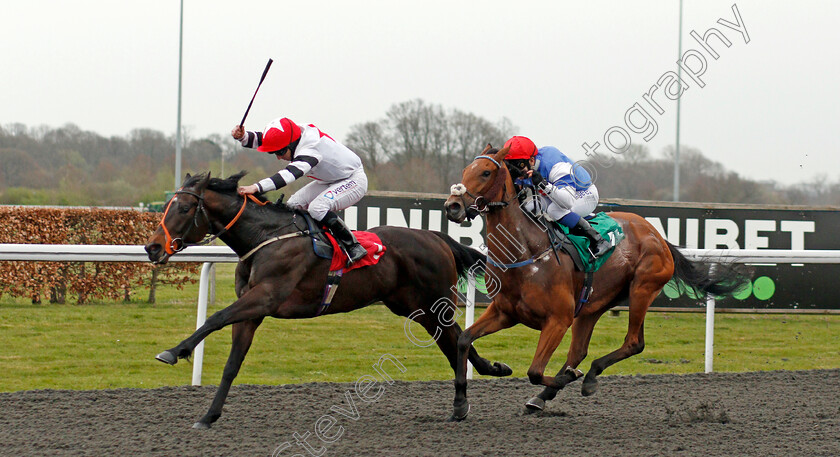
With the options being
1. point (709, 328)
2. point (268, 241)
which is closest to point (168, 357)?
point (268, 241)

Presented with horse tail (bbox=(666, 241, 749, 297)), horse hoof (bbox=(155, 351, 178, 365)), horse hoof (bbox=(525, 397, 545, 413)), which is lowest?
horse hoof (bbox=(525, 397, 545, 413))

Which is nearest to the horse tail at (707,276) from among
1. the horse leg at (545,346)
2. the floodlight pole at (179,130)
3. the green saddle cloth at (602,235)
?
the green saddle cloth at (602,235)

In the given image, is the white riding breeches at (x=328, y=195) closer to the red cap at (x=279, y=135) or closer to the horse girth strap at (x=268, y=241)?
the horse girth strap at (x=268, y=241)

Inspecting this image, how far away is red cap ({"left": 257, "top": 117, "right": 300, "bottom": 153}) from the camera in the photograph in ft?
14.6

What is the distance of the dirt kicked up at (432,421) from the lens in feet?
12.1

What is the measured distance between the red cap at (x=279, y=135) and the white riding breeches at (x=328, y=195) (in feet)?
1.15

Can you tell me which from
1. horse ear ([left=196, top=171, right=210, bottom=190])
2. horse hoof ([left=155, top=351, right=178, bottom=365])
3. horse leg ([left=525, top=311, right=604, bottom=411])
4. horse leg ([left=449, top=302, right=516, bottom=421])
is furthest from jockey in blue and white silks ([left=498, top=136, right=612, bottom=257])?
horse hoof ([left=155, top=351, right=178, bottom=365])

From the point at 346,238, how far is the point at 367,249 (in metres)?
0.16

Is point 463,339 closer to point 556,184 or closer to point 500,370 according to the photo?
point 500,370

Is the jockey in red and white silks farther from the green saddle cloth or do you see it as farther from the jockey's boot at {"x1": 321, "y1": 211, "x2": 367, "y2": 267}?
the green saddle cloth

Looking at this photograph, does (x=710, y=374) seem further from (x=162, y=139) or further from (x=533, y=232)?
(x=162, y=139)

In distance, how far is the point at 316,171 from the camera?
4.68 m

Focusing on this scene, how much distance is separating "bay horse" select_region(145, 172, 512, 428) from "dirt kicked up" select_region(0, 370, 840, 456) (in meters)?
0.36

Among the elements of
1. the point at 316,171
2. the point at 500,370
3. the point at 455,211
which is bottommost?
the point at 500,370
